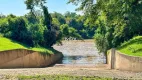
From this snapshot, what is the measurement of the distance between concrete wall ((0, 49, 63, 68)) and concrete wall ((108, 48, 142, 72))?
9764 millimetres

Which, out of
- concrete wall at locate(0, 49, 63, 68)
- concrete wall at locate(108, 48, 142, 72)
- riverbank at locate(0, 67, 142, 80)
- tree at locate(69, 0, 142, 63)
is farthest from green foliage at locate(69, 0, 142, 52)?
riverbank at locate(0, 67, 142, 80)

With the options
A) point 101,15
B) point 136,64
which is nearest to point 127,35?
point 101,15

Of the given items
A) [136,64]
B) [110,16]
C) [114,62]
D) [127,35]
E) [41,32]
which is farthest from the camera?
[41,32]

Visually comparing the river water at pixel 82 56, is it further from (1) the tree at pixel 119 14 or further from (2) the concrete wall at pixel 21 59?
(2) the concrete wall at pixel 21 59

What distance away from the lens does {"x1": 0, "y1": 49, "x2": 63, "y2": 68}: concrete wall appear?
30606 mm

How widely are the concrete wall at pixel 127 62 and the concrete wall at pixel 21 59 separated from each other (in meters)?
9.76

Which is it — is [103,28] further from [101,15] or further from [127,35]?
[101,15]

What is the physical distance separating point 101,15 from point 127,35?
623 cm

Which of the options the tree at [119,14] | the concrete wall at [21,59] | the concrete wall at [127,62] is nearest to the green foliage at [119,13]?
the tree at [119,14]

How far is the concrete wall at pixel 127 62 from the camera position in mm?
24359

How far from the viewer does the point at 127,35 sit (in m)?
42.4

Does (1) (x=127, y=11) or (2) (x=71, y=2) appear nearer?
(1) (x=127, y=11)

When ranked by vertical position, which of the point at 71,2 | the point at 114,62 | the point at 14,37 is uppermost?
the point at 71,2

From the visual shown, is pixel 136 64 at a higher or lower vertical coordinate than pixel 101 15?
lower
